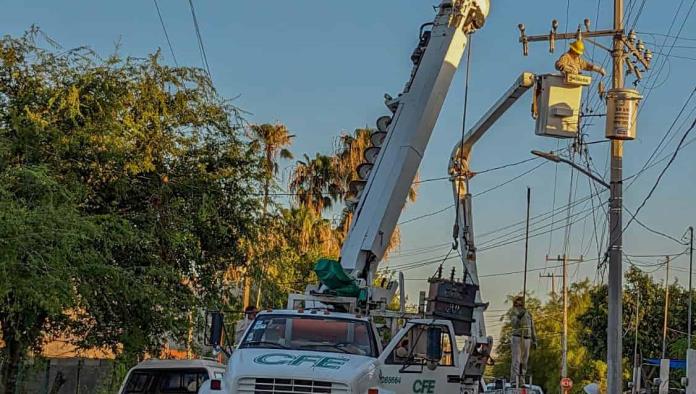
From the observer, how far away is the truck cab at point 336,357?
1174cm

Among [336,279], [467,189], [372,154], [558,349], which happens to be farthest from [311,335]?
[558,349]

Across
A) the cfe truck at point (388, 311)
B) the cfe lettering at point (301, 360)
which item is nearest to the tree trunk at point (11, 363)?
the cfe truck at point (388, 311)

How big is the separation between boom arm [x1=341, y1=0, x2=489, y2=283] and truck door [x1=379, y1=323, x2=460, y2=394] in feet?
7.73

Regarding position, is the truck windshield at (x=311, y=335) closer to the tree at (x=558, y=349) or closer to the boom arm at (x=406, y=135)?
the boom arm at (x=406, y=135)

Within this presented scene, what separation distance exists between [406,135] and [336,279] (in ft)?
10.2

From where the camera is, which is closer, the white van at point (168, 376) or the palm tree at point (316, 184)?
the white van at point (168, 376)

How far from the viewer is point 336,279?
15.4 meters

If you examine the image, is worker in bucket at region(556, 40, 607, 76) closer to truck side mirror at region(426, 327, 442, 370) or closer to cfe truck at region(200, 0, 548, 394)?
cfe truck at region(200, 0, 548, 394)

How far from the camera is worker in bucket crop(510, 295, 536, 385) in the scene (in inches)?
690

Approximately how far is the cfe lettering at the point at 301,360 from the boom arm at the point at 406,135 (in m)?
3.99

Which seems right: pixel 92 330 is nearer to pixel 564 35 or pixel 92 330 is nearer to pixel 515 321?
pixel 515 321

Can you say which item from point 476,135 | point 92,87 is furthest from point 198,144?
point 476,135

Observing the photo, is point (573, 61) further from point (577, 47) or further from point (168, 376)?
point (168, 376)

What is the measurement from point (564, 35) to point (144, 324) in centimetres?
1234
